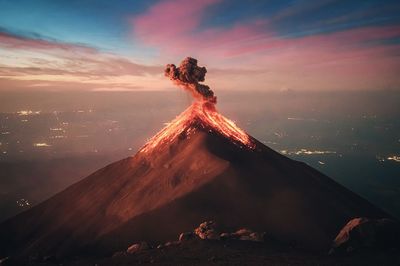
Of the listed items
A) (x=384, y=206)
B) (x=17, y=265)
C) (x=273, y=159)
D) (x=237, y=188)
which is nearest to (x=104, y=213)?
(x=17, y=265)

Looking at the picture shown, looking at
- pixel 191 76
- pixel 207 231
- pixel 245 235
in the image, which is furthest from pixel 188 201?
pixel 191 76

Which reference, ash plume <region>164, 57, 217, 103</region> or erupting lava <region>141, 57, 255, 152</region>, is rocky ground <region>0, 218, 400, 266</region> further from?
ash plume <region>164, 57, 217, 103</region>

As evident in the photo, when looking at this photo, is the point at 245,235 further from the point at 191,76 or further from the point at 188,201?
the point at 191,76

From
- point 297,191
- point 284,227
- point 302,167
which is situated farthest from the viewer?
point 302,167

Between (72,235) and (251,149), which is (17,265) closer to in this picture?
(72,235)

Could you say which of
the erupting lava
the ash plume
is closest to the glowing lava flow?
the erupting lava
